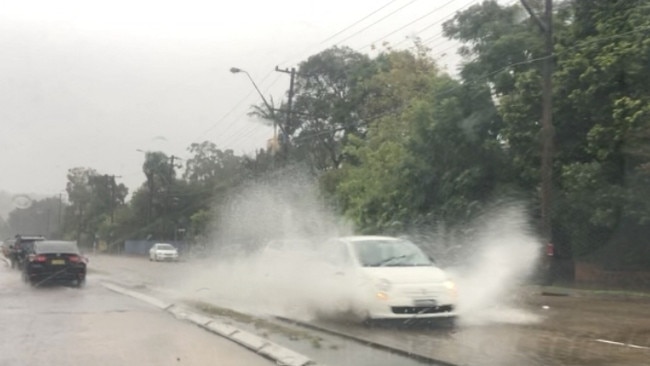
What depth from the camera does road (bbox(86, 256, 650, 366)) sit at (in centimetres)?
963

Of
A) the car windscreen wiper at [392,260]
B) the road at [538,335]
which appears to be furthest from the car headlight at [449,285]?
the car windscreen wiper at [392,260]

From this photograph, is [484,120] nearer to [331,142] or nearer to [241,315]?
[241,315]

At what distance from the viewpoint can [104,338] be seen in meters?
11.8

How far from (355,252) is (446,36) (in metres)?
19.6

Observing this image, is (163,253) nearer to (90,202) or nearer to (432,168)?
(432,168)

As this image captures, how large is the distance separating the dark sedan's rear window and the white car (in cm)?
1487

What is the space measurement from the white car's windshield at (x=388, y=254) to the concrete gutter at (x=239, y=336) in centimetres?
278

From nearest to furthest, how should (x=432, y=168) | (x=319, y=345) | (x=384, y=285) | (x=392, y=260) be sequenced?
(x=319, y=345) → (x=384, y=285) → (x=392, y=260) → (x=432, y=168)

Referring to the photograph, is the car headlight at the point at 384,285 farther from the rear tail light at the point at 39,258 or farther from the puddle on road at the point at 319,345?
the rear tail light at the point at 39,258

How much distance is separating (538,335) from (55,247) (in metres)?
19.4

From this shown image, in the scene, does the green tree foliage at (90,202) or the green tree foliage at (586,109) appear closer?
the green tree foliage at (586,109)

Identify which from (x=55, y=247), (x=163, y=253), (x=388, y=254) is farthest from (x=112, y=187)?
(x=388, y=254)

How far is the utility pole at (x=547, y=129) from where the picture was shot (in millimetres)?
22781

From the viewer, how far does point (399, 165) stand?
104 ft
